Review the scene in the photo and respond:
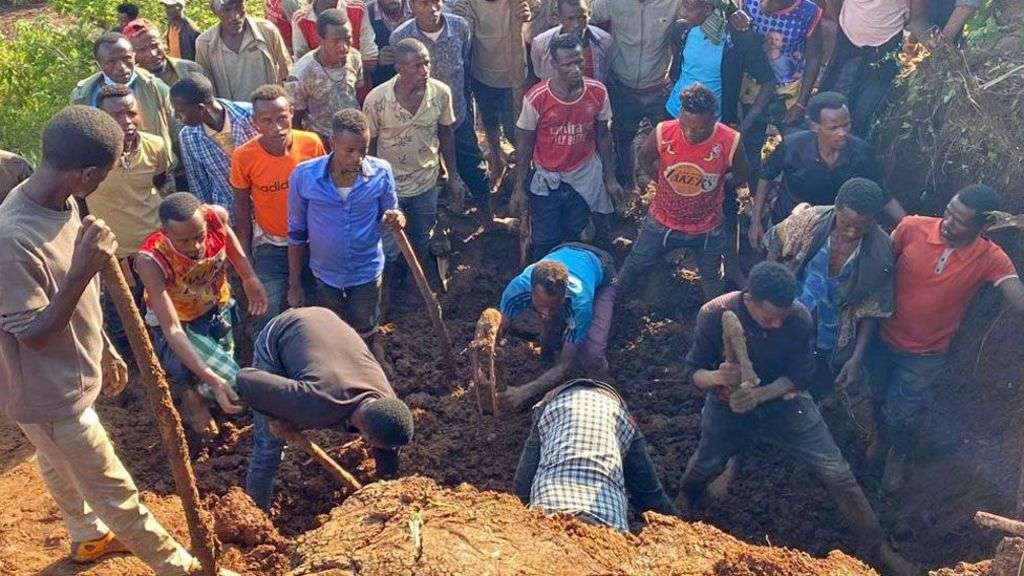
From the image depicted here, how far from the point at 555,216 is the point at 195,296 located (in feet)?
10.0

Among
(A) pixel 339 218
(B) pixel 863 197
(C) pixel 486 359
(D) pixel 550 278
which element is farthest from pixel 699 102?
(A) pixel 339 218

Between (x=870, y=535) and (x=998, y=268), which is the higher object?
(x=998, y=268)

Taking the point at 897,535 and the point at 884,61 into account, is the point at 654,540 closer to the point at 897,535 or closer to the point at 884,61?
the point at 897,535

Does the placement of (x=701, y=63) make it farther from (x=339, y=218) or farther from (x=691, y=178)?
(x=339, y=218)

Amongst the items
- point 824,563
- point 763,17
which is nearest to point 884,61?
point 763,17

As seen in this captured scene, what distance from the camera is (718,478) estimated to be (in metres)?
6.06

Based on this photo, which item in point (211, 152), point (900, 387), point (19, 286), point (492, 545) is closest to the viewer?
point (492, 545)

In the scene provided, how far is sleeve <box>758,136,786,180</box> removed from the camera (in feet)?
21.7

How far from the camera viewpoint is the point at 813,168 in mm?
6473

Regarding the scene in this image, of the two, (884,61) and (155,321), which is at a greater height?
(884,61)

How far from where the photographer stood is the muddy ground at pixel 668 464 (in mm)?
5570

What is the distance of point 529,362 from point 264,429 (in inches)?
94.5

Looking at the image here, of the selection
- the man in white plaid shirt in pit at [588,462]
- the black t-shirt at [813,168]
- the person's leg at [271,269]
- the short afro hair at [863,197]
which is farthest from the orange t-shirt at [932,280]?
the person's leg at [271,269]

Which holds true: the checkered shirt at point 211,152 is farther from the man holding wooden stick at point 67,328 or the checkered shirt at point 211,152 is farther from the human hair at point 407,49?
the man holding wooden stick at point 67,328
